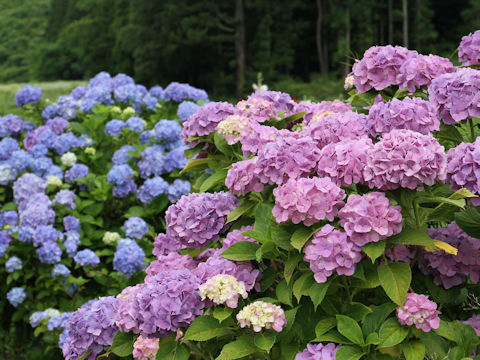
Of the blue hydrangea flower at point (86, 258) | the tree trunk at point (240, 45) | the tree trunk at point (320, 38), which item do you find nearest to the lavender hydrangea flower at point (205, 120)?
the blue hydrangea flower at point (86, 258)

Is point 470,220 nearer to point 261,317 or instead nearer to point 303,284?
point 303,284

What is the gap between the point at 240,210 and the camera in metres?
2.06

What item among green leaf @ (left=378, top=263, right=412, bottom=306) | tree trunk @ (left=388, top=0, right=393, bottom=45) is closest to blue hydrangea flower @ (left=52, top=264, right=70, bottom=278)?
green leaf @ (left=378, top=263, right=412, bottom=306)

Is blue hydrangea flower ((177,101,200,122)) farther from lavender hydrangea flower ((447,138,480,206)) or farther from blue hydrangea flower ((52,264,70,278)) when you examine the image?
lavender hydrangea flower ((447,138,480,206))

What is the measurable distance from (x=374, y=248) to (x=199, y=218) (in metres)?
0.67

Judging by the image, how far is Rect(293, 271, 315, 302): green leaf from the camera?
1.79m

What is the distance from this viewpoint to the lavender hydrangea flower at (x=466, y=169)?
1.75 meters

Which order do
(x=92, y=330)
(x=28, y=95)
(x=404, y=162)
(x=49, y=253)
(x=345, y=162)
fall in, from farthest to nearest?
(x=28, y=95) < (x=49, y=253) < (x=92, y=330) < (x=345, y=162) < (x=404, y=162)

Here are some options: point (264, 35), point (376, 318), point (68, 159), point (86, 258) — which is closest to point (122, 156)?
point (68, 159)

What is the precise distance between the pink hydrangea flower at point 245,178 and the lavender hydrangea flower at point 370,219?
0.35m

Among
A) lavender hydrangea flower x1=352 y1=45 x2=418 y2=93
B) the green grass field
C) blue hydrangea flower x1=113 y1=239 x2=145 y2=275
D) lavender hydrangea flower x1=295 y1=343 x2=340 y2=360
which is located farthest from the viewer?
the green grass field

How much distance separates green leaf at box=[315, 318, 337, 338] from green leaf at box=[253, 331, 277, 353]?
0.42 feet

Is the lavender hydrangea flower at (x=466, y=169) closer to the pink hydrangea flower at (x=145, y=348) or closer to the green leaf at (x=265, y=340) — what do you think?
the green leaf at (x=265, y=340)

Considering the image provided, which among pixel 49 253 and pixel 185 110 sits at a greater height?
pixel 185 110
